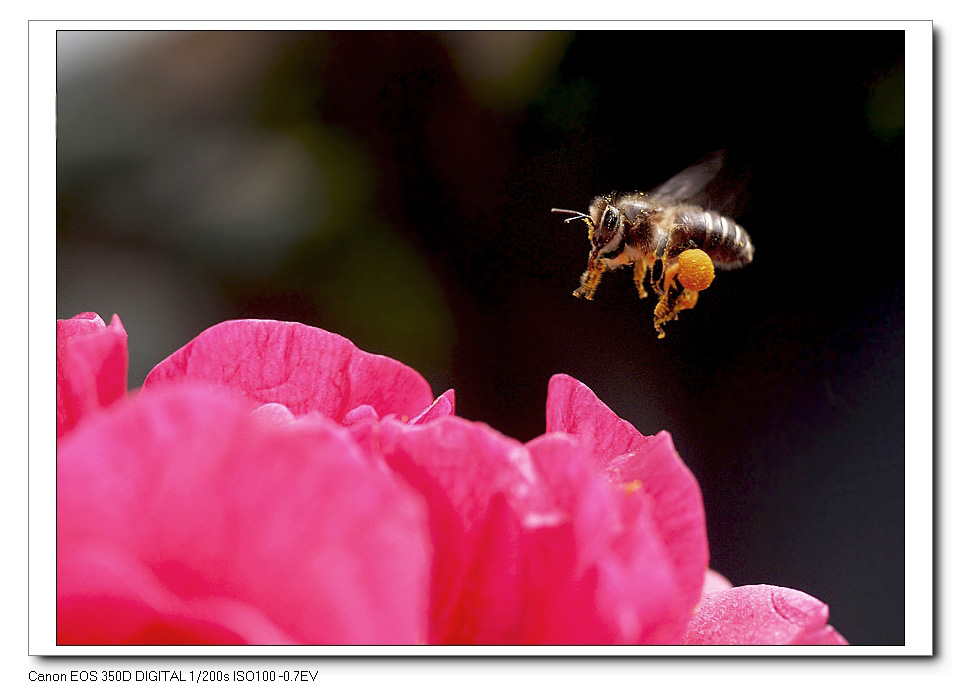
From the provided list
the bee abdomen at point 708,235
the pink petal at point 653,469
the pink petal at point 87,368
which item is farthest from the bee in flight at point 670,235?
the pink petal at point 87,368

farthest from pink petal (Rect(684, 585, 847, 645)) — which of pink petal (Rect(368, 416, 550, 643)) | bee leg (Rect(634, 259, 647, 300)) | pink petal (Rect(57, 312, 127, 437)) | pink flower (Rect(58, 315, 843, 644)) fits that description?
bee leg (Rect(634, 259, 647, 300))

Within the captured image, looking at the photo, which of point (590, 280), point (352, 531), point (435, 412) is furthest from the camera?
point (590, 280)

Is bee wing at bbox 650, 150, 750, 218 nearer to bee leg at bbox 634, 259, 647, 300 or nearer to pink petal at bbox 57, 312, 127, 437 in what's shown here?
bee leg at bbox 634, 259, 647, 300

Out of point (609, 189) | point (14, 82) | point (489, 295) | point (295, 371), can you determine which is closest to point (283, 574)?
point (295, 371)

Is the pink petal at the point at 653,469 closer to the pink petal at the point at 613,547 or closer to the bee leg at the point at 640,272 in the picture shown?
the pink petal at the point at 613,547

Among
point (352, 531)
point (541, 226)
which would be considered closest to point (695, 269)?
point (541, 226)

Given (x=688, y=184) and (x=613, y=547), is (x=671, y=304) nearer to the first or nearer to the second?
(x=688, y=184)
